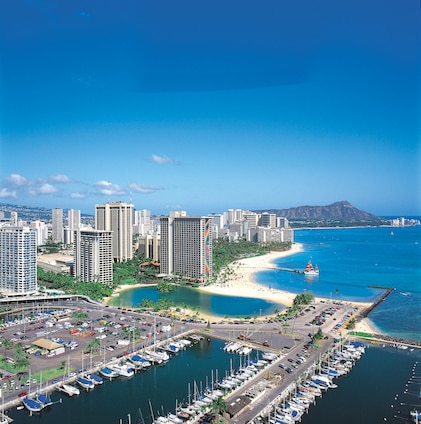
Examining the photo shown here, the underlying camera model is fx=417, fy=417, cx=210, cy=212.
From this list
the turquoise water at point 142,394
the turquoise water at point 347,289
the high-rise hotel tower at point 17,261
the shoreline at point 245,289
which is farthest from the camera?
the high-rise hotel tower at point 17,261

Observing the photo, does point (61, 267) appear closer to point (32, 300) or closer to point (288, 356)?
point (32, 300)

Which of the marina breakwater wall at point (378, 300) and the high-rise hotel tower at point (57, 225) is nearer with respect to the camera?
the marina breakwater wall at point (378, 300)

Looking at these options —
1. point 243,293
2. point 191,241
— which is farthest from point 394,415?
point 191,241

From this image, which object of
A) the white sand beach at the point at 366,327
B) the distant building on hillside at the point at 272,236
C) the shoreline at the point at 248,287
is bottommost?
the white sand beach at the point at 366,327

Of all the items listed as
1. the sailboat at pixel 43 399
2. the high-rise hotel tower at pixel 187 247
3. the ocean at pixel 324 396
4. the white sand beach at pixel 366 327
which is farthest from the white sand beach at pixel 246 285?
the sailboat at pixel 43 399

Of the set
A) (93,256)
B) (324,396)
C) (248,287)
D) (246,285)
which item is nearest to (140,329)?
(324,396)

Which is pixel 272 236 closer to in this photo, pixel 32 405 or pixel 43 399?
pixel 43 399

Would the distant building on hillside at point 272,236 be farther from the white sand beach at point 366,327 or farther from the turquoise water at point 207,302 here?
the white sand beach at point 366,327
